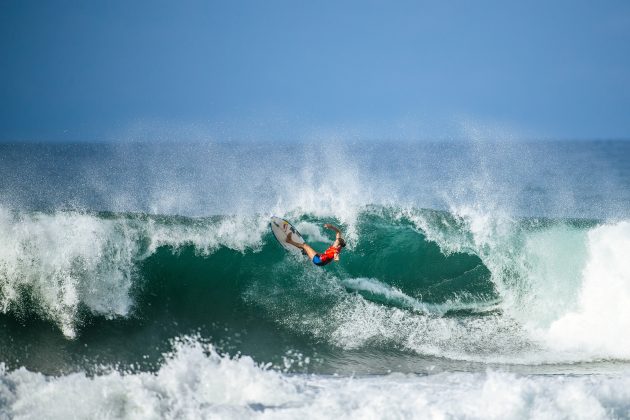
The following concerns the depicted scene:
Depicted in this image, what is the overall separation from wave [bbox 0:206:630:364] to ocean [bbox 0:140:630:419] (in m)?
0.03

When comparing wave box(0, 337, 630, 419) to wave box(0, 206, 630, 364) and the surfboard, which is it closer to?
wave box(0, 206, 630, 364)

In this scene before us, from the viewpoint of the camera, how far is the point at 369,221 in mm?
12352

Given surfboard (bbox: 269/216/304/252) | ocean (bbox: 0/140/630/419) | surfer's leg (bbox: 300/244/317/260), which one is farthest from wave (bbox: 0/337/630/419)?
surfboard (bbox: 269/216/304/252)

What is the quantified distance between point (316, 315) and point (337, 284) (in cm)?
99

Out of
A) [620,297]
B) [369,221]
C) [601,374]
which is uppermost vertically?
[369,221]

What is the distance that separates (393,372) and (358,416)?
2.07m

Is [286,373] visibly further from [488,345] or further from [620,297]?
[620,297]

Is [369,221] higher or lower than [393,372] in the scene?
higher

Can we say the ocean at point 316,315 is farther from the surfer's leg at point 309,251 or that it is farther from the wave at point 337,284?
the surfer's leg at point 309,251

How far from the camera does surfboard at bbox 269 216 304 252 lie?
10.9 m

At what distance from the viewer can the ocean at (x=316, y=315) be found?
6500 millimetres

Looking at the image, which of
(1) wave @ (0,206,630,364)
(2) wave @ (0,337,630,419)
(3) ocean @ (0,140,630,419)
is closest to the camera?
(2) wave @ (0,337,630,419)

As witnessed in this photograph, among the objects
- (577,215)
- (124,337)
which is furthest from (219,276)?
(577,215)

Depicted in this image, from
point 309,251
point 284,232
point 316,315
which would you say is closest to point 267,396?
point 316,315
